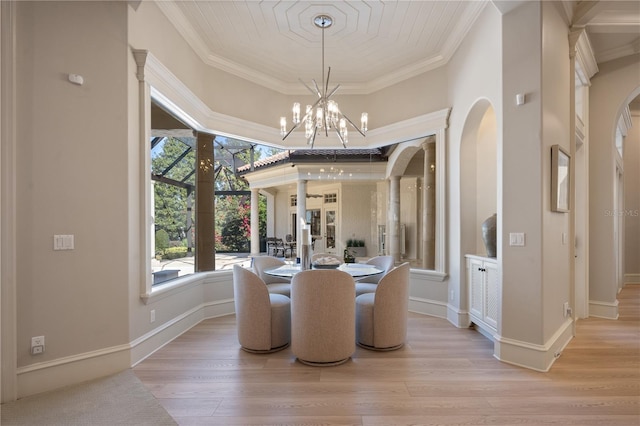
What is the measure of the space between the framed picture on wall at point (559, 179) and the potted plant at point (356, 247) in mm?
3164

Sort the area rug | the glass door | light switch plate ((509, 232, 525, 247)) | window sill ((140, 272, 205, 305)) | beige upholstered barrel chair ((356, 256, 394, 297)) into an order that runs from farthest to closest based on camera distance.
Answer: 1. the glass door
2. beige upholstered barrel chair ((356, 256, 394, 297))
3. window sill ((140, 272, 205, 305))
4. light switch plate ((509, 232, 525, 247))
5. the area rug

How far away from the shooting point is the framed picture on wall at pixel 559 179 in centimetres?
296

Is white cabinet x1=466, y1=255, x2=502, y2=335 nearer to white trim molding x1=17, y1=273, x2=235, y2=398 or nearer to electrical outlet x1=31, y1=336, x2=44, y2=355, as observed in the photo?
white trim molding x1=17, y1=273, x2=235, y2=398

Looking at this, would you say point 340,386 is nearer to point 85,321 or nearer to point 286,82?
point 85,321

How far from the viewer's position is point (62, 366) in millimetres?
2613

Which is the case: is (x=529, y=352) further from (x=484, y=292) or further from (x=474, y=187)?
(x=474, y=187)

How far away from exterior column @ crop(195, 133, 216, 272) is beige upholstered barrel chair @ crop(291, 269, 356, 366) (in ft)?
6.93

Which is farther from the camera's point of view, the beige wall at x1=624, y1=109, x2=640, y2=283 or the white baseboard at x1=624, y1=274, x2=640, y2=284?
the white baseboard at x1=624, y1=274, x2=640, y2=284

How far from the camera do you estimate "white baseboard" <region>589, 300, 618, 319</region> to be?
444 cm

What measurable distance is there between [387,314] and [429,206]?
210cm

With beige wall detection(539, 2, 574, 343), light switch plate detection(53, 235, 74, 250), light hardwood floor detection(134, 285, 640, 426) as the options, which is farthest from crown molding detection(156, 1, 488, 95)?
light hardwood floor detection(134, 285, 640, 426)

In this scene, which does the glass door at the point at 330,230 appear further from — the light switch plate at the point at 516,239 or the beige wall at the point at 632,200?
the beige wall at the point at 632,200

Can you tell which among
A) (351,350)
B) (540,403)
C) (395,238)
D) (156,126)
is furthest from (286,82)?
(540,403)

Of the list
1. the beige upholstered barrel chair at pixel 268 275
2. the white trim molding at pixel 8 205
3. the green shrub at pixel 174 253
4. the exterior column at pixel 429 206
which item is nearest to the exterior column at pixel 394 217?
the exterior column at pixel 429 206
